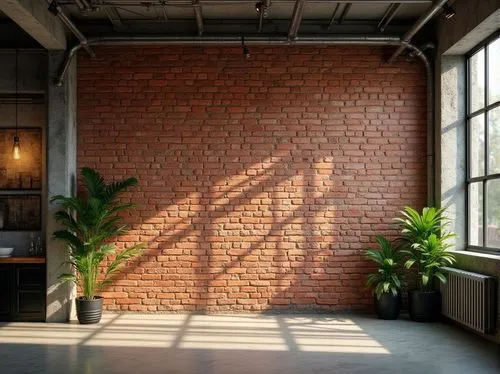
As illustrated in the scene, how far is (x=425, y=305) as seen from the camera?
851cm

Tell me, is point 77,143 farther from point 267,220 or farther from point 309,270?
point 309,270

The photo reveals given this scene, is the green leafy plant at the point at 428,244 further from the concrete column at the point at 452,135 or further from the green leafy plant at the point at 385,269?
the concrete column at the point at 452,135

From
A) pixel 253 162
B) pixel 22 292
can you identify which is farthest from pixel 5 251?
pixel 253 162

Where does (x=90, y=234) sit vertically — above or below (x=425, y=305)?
above

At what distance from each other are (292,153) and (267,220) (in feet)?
3.29

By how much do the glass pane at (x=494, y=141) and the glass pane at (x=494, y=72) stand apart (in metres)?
0.18

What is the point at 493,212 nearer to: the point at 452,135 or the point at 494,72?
the point at 452,135

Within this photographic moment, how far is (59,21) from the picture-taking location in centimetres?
845

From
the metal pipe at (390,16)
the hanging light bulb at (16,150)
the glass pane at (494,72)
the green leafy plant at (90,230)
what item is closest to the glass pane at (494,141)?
the glass pane at (494,72)

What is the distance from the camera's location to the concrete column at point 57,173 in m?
8.63

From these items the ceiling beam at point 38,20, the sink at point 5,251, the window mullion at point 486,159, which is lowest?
the sink at point 5,251

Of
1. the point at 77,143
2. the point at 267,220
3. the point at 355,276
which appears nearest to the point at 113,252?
the point at 77,143

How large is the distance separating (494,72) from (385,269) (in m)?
2.81

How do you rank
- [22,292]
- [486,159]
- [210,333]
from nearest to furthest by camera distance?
[210,333], [486,159], [22,292]
